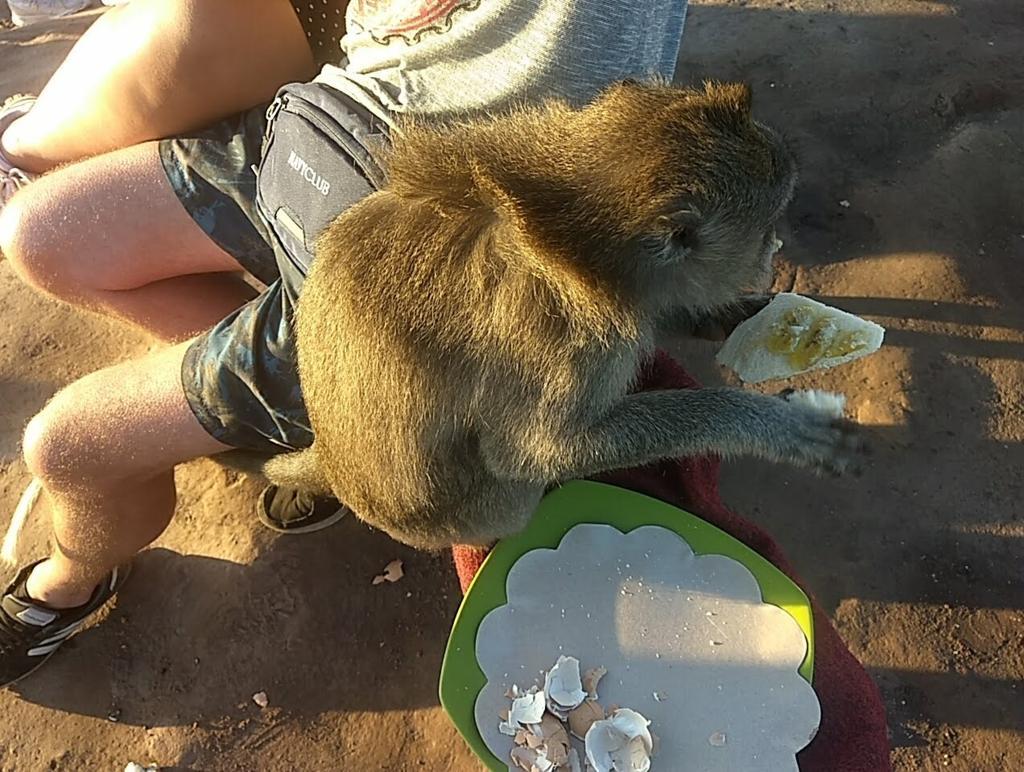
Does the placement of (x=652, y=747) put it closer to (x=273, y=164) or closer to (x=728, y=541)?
(x=728, y=541)

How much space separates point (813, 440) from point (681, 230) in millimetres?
764

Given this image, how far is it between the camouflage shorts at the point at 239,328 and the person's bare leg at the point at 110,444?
0.08m

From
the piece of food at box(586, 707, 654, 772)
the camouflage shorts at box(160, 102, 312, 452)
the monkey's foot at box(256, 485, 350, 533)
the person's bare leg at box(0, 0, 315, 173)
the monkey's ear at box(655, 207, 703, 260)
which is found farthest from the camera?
the monkey's foot at box(256, 485, 350, 533)

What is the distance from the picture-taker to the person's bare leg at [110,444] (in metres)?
2.67

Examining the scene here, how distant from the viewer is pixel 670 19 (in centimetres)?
244

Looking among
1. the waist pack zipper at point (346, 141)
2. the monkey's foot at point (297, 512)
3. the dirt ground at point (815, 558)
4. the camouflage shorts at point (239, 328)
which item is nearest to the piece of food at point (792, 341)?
the dirt ground at point (815, 558)

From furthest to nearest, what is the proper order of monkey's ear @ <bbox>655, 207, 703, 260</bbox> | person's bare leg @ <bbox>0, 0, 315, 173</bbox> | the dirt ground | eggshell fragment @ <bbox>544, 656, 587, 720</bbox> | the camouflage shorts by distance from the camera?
1. the dirt ground
2. person's bare leg @ <bbox>0, 0, 315, 173</bbox>
3. the camouflage shorts
4. eggshell fragment @ <bbox>544, 656, 587, 720</bbox>
5. monkey's ear @ <bbox>655, 207, 703, 260</bbox>

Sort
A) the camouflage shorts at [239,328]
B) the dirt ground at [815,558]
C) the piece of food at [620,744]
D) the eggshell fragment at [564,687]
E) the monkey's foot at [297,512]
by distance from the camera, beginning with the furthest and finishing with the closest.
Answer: the monkey's foot at [297,512] < the dirt ground at [815,558] < the camouflage shorts at [239,328] < the eggshell fragment at [564,687] < the piece of food at [620,744]

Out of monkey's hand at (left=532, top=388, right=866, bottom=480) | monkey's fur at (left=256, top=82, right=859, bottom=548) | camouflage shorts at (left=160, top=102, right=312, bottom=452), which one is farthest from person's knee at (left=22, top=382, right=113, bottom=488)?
monkey's hand at (left=532, top=388, right=866, bottom=480)

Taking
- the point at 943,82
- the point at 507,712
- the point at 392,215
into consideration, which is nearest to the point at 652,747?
the point at 507,712

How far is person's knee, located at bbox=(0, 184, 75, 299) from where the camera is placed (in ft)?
9.41

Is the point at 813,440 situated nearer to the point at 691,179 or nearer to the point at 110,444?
the point at 691,179

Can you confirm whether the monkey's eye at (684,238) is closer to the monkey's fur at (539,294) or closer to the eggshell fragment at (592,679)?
the monkey's fur at (539,294)

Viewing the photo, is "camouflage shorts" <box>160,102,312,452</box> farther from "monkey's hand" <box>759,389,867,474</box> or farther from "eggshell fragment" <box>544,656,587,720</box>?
"monkey's hand" <box>759,389,867,474</box>
